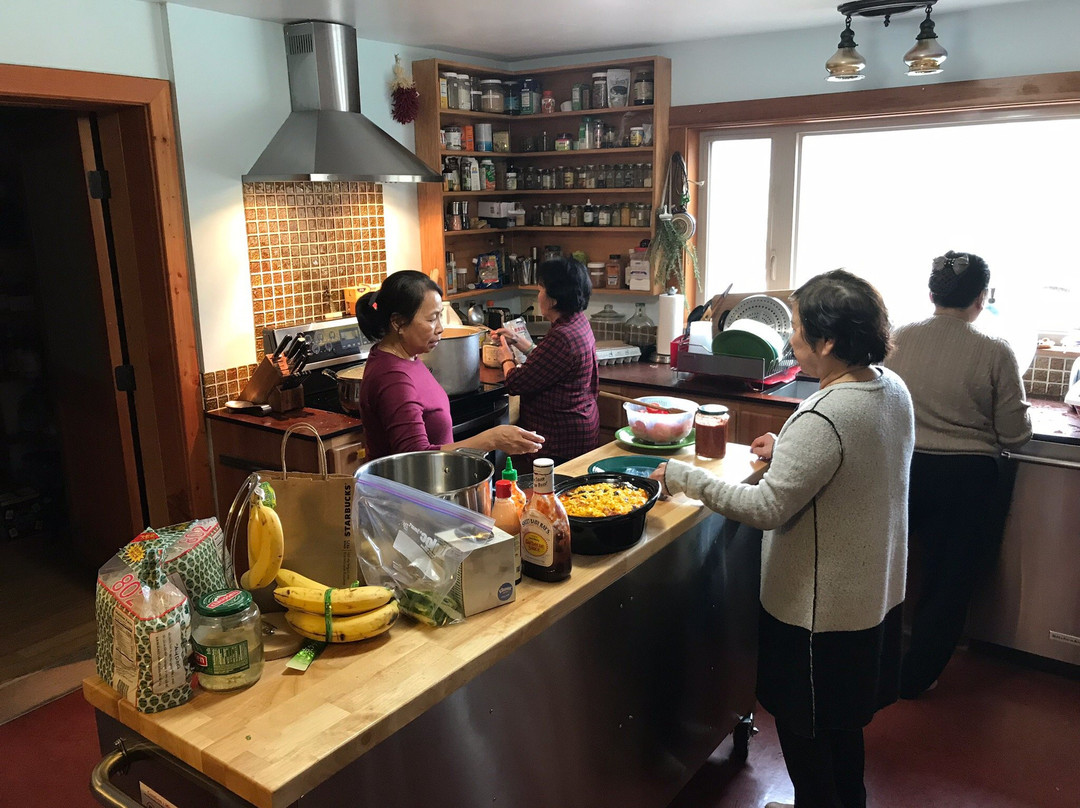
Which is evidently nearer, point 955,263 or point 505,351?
point 955,263

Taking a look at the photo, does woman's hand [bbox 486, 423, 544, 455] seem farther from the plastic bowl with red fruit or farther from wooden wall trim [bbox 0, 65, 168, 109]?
wooden wall trim [bbox 0, 65, 168, 109]

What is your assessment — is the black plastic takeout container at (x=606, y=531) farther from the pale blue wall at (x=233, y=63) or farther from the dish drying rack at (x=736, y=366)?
the pale blue wall at (x=233, y=63)

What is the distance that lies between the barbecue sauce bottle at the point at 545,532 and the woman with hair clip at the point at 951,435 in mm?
1634

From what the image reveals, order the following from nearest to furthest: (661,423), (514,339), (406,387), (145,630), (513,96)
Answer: (145,630) → (406,387) → (661,423) → (514,339) → (513,96)

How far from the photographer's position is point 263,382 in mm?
3383

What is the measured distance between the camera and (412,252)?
423 cm

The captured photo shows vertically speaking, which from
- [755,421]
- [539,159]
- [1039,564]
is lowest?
[1039,564]

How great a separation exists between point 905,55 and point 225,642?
3211mm

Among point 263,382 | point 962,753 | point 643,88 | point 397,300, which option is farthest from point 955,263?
point 263,382

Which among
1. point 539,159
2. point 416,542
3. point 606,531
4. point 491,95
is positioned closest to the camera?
A: point 416,542

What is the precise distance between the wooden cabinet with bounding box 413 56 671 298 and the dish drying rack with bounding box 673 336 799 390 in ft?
2.16

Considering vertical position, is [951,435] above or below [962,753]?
above

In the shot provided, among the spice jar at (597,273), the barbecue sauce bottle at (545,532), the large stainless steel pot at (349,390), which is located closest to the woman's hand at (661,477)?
the barbecue sauce bottle at (545,532)

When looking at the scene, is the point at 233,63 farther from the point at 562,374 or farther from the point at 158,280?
the point at 562,374
